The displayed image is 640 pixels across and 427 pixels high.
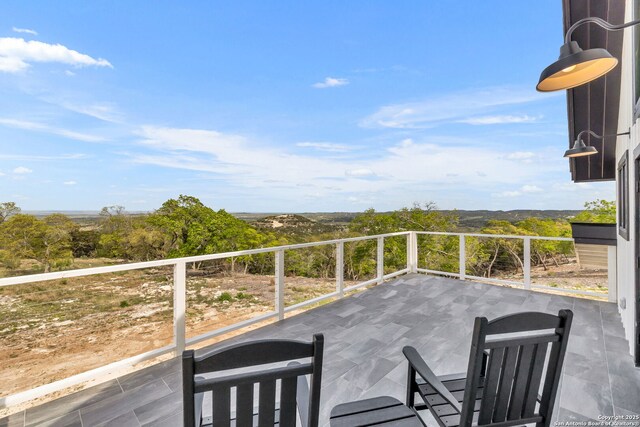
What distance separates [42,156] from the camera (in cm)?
1260

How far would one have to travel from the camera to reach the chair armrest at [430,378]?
4.23 feet

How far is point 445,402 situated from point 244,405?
1199 mm

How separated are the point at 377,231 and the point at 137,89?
11.9 metres

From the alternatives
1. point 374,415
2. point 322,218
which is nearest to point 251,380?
point 374,415

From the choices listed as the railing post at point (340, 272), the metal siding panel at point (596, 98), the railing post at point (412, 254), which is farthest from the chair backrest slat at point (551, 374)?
the railing post at point (412, 254)

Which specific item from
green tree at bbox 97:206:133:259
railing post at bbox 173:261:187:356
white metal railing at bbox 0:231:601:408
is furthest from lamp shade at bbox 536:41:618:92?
green tree at bbox 97:206:133:259

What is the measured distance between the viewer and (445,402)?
161cm

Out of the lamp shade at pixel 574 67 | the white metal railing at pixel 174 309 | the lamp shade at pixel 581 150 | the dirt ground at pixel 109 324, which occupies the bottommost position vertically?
the dirt ground at pixel 109 324

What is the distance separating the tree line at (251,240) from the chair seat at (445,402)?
17.6 ft

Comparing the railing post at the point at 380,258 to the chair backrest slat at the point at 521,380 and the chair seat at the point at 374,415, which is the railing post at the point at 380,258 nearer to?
the chair seat at the point at 374,415

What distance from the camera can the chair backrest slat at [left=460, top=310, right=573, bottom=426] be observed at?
3.91ft

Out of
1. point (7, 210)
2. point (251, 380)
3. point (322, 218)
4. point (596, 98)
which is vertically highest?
point (596, 98)

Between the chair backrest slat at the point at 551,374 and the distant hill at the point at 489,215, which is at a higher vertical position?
the distant hill at the point at 489,215

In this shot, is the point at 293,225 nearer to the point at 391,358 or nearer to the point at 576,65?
the point at 391,358
